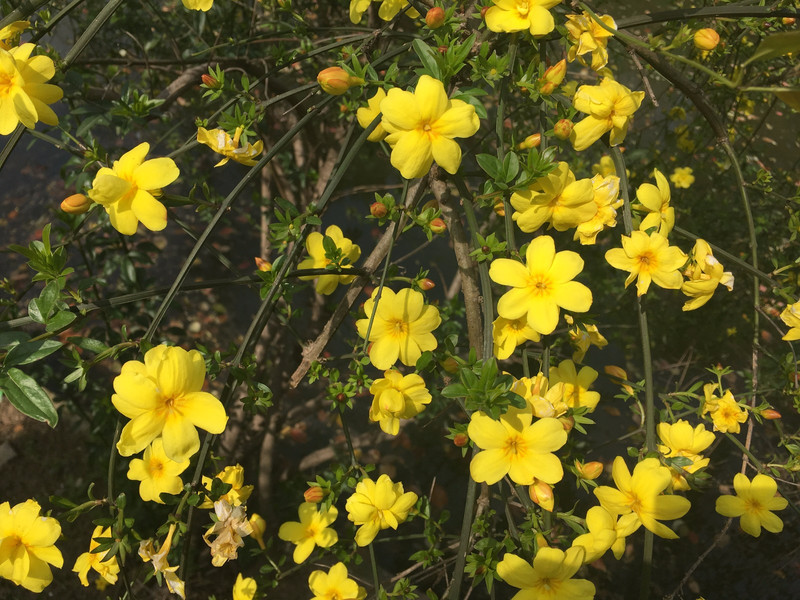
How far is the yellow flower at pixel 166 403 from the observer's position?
92 centimetres

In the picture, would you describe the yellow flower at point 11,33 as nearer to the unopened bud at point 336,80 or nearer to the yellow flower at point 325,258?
the unopened bud at point 336,80

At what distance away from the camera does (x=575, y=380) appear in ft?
4.31

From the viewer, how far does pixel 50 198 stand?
4547mm

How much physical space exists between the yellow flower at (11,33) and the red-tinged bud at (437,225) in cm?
87

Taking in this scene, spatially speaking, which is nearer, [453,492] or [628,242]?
[628,242]

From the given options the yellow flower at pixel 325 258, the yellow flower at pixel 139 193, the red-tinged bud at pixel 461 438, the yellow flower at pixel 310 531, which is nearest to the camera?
the yellow flower at pixel 139 193

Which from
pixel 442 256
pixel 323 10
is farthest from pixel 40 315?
pixel 442 256

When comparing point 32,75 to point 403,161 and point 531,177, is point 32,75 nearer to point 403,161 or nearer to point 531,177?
point 403,161

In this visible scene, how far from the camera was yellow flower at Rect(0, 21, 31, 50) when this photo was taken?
105 cm

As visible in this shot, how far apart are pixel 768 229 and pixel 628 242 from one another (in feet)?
10.6

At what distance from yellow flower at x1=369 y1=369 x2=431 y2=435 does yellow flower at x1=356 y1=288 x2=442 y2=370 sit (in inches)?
1.8

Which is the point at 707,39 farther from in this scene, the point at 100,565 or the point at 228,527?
the point at 100,565

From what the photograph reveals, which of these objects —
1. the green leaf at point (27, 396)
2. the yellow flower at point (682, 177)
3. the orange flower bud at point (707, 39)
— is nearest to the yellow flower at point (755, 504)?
the orange flower bud at point (707, 39)

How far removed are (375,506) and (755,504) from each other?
0.99 meters
